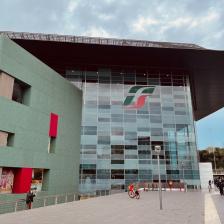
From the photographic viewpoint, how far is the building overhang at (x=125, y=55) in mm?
37781

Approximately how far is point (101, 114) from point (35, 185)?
18.9 metres

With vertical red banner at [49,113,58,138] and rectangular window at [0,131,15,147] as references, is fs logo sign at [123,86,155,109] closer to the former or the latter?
vertical red banner at [49,113,58,138]

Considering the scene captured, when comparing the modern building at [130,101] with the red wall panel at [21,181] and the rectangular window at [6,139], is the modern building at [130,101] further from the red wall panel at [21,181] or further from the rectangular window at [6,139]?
the rectangular window at [6,139]

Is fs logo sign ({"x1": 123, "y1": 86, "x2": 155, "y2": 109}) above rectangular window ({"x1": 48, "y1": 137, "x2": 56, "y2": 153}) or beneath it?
above

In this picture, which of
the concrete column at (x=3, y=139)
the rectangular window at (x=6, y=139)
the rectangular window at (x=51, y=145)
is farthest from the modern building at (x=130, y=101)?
the concrete column at (x=3, y=139)

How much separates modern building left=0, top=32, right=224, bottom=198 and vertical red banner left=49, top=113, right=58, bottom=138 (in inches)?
401

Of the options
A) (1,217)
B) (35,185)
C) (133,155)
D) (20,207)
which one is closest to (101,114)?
(133,155)

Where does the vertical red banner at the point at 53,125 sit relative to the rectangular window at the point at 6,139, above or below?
above

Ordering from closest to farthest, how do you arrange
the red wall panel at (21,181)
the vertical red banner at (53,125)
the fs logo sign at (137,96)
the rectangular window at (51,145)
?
the red wall panel at (21,181)
the vertical red banner at (53,125)
the rectangular window at (51,145)
the fs logo sign at (137,96)

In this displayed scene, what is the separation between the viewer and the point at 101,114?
40.8 m

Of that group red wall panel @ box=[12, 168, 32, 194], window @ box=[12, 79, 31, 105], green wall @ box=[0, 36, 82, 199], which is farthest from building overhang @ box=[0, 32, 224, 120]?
red wall panel @ box=[12, 168, 32, 194]

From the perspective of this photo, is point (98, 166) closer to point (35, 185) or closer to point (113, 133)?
point (113, 133)

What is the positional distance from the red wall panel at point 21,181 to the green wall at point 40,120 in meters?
0.62

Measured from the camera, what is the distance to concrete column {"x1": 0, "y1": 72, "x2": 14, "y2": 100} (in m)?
20.4
